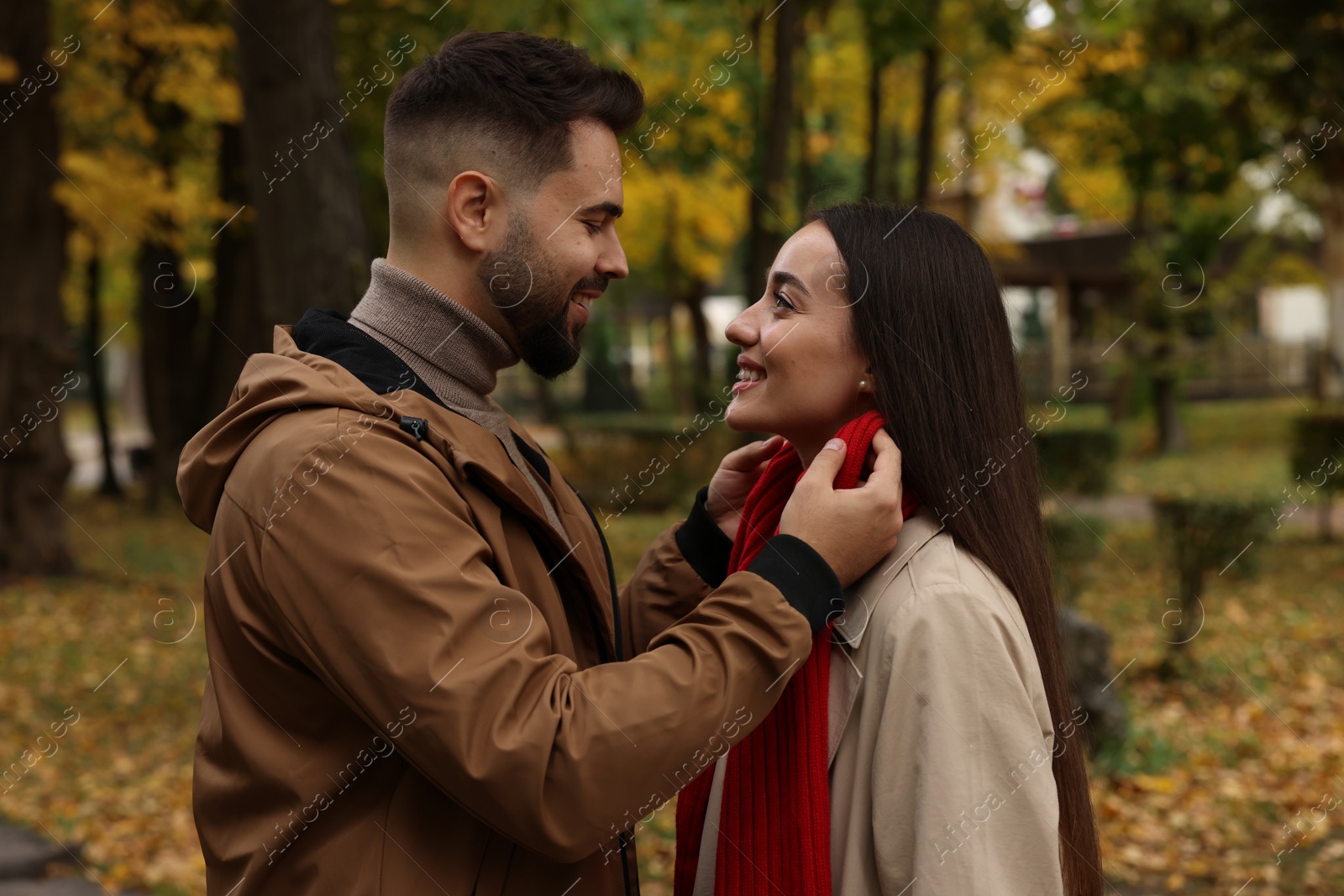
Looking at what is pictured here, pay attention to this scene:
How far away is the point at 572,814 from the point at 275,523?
610 mm

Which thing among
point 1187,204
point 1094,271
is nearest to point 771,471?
point 1187,204

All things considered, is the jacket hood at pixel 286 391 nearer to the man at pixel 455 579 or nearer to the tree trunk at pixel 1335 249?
the man at pixel 455 579

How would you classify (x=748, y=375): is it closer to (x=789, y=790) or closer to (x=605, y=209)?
(x=605, y=209)

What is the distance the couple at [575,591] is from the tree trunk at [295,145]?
326 centimetres

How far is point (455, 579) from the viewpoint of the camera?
172 centimetres

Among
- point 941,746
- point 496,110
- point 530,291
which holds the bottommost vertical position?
point 941,746

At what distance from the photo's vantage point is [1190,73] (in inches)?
464

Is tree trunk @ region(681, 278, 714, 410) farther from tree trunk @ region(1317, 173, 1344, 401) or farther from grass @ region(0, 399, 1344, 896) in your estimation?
grass @ region(0, 399, 1344, 896)

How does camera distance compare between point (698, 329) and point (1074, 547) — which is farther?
point (698, 329)

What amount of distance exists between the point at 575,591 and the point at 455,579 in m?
0.44

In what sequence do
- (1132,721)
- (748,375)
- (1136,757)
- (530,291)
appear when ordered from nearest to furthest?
(530,291), (748,375), (1136,757), (1132,721)

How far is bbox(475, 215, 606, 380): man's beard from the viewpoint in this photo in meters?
2.20

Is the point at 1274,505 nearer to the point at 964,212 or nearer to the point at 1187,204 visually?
the point at 964,212

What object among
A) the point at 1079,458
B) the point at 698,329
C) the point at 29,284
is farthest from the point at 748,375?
the point at 698,329
